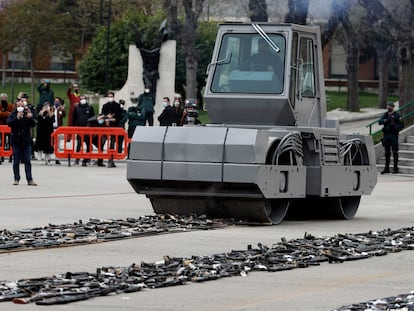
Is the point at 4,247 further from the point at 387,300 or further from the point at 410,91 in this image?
the point at 410,91

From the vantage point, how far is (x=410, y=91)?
4266 centimetres

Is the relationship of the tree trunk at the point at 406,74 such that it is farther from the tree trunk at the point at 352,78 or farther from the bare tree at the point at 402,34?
the tree trunk at the point at 352,78

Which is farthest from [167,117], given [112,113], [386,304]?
[386,304]

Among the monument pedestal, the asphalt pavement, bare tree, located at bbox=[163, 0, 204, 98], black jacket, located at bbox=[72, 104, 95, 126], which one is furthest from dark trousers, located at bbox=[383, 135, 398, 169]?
bare tree, located at bbox=[163, 0, 204, 98]

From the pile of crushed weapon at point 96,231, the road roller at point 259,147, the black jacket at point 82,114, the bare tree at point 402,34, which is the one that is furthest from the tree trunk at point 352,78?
the pile of crushed weapon at point 96,231

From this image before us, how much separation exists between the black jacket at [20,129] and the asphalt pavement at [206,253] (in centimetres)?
128

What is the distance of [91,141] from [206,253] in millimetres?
21158

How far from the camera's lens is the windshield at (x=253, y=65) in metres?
20.4

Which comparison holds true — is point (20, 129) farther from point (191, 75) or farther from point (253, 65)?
point (191, 75)

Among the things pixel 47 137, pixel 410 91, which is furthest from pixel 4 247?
pixel 410 91

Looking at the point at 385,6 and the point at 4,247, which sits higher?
the point at 385,6

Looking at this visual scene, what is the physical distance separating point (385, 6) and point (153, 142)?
2536 cm

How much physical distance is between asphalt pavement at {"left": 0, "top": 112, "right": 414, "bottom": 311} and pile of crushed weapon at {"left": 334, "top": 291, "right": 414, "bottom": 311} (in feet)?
0.84

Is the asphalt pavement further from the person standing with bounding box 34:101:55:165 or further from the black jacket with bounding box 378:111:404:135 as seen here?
the black jacket with bounding box 378:111:404:135
